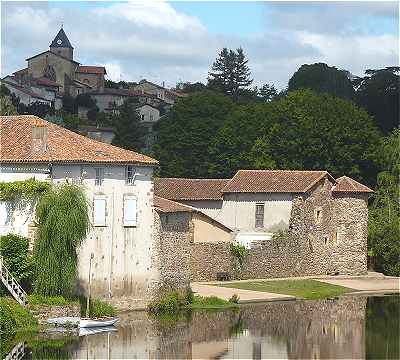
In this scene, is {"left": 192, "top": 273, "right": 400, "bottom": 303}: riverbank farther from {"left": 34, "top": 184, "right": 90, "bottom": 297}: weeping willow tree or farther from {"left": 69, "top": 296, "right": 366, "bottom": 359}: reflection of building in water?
{"left": 34, "top": 184, "right": 90, "bottom": 297}: weeping willow tree

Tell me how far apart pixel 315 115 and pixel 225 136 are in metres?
11.0

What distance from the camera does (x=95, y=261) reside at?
172ft

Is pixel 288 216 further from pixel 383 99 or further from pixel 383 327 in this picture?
pixel 383 99

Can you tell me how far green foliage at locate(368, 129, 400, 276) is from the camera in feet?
245

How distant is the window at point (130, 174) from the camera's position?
2124 inches

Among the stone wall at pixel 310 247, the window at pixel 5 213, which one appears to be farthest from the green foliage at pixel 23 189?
the stone wall at pixel 310 247

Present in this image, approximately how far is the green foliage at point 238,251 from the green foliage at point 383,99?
5328 cm

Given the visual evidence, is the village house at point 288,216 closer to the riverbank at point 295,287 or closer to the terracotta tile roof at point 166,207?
the riverbank at point 295,287

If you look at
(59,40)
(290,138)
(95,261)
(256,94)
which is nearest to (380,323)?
(95,261)

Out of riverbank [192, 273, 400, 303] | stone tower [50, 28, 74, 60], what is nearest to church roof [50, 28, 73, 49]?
stone tower [50, 28, 74, 60]

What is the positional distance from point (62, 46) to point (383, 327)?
129 m

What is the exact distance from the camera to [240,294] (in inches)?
2368

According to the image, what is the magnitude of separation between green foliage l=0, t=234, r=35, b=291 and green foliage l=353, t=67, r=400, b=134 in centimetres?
7331

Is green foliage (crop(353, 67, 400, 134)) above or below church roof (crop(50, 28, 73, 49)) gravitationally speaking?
below
